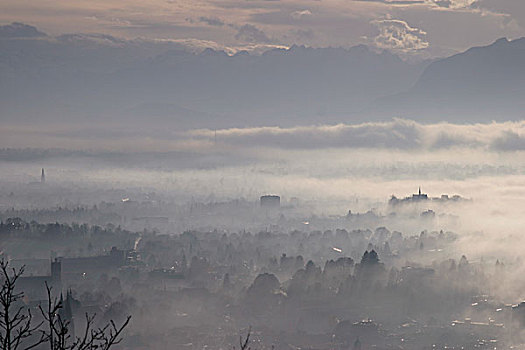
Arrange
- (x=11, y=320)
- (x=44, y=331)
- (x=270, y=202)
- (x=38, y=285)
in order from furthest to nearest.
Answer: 1. (x=270, y=202)
2. (x=38, y=285)
3. (x=11, y=320)
4. (x=44, y=331)

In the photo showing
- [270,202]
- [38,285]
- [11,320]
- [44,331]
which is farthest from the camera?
[270,202]

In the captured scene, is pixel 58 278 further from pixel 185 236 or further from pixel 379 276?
pixel 185 236

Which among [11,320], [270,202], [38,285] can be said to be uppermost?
[270,202]

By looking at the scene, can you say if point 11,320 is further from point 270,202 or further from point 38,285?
point 270,202

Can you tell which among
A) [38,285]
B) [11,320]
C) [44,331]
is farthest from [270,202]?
[44,331]

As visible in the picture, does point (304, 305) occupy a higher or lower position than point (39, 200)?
lower

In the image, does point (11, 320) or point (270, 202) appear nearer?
point (11, 320)

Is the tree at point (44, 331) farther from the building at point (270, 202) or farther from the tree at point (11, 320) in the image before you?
the building at point (270, 202)

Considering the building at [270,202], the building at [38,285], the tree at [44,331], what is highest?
the building at [270,202]

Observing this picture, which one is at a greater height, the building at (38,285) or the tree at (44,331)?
the tree at (44,331)

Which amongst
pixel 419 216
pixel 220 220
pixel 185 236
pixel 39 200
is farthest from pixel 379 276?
pixel 39 200

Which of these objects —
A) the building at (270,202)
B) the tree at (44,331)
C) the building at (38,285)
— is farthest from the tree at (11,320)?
the building at (270,202)
